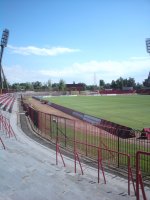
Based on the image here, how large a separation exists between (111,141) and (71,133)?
14.9 feet

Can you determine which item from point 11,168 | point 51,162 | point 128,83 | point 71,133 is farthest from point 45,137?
point 128,83

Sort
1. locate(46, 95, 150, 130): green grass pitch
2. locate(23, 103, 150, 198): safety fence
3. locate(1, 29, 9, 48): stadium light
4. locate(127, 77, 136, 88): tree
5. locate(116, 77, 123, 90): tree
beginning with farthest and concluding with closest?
locate(127, 77, 136, 88): tree → locate(116, 77, 123, 90): tree → locate(1, 29, 9, 48): stadium light → locate(46, 95, 150, 130): green grass pitch → locate(23, 103, 150, 198): safety fence

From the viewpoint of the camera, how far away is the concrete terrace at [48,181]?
28.9ft

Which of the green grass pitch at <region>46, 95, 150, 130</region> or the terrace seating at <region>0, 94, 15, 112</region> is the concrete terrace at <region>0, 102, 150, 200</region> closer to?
the green grass pitch at <region>46, 95, 150, 130</region>

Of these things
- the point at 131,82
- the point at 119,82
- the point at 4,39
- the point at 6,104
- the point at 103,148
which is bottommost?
the point at 6,104

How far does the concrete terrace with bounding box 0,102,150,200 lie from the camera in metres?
8.80

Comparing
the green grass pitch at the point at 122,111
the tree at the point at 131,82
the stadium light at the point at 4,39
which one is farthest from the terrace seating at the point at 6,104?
the tree at the point at 131,82

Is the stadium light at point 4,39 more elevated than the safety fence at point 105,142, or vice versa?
the stadium light at point 4,39

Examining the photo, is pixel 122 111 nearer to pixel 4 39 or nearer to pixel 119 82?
pixel 4 39

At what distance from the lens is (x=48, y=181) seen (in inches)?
402

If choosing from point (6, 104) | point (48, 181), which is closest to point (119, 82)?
point (6, 104)

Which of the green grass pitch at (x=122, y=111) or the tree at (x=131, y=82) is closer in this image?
the green grass pitch at (x=122, y=111)

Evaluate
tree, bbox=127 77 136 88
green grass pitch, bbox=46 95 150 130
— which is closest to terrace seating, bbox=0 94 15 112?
green grass pitch, bbox=46 95 150 130

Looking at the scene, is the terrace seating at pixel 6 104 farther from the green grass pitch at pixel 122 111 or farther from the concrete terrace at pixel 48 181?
the concrete terrace at pixel 48 181
